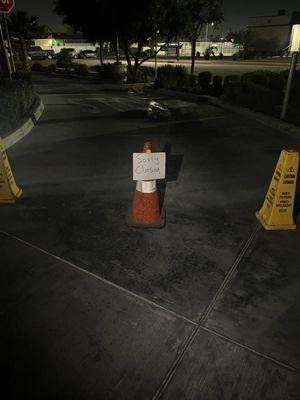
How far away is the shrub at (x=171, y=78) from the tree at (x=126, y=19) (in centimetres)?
246

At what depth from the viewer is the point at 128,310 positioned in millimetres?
2768

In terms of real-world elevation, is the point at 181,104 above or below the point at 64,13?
below

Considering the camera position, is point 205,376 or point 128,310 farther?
point 128,310

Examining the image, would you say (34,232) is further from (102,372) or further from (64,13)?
(64,13)

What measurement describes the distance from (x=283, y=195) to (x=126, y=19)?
16409 mm

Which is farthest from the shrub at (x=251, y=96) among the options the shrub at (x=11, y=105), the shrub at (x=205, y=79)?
the shrub at (x=11, y=105)

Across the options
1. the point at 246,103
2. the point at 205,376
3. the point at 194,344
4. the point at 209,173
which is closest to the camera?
the point at 205,376

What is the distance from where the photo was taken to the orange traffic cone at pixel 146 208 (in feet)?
13.2

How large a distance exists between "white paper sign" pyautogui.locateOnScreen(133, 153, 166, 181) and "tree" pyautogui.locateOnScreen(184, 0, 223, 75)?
15.9 metres

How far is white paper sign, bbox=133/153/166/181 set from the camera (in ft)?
12.3

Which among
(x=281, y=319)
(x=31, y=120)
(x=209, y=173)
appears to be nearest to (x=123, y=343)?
(x=281, y=319)

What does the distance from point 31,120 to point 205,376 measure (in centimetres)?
859

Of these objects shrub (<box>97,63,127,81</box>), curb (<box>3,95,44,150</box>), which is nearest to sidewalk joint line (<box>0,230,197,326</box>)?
curb (<box>3,95,44,150</box>)

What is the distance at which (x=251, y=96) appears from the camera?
11055 millimetres
